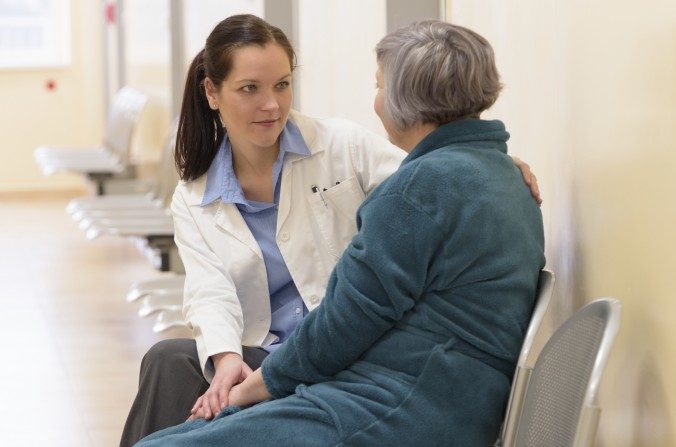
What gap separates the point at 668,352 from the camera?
1.91 meters

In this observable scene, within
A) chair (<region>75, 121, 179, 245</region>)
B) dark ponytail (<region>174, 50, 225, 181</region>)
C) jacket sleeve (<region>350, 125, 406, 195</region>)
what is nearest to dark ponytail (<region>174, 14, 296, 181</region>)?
dark ponytail (<region>174, 50, 225, 181</region>)

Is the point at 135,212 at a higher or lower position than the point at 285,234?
lower

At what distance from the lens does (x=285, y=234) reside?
265 cm

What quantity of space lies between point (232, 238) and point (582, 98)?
2.70 feet

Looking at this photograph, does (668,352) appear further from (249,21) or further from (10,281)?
(10,281)

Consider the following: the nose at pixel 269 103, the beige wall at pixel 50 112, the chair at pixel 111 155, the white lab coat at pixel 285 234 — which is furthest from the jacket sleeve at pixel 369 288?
the beige wall at pixel 50 112

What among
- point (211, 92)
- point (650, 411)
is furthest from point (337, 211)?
point (650, 411)

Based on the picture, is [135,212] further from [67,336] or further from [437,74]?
[437,74]

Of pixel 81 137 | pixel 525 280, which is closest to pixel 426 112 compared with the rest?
pixel 525 280

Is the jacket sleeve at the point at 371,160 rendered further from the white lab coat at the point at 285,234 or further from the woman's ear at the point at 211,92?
the woman's ear at the point at 211,92

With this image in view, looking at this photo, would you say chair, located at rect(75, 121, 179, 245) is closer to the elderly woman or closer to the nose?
the nose

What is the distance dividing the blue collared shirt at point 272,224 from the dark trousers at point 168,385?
10cm

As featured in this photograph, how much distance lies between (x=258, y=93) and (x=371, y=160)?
303 mm

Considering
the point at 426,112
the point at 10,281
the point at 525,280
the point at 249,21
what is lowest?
the point at 10,281
